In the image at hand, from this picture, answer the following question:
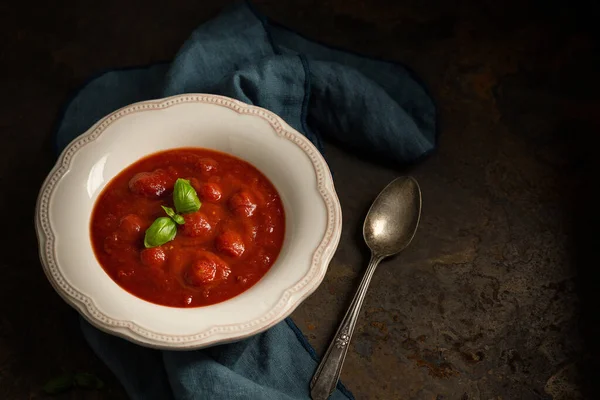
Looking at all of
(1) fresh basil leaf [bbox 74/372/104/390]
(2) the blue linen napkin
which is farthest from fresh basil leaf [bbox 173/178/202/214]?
(1) fresh basil leaf [bbox 74/372/104/390]

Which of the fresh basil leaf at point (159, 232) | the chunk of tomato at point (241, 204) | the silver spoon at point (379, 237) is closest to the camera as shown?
the fresh basil leaf at point (159, 232)

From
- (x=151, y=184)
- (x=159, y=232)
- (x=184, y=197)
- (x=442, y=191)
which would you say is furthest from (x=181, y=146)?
(x=442, y=191)

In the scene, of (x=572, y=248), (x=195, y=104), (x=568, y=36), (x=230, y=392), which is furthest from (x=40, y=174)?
(x=568, y=36)

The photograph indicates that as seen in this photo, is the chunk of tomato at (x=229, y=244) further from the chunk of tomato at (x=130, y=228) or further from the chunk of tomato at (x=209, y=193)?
the chunk of tomato at (x=130, y=228)

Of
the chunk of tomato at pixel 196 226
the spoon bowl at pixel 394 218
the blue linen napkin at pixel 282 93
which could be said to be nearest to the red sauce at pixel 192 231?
the chunk of tomato at pixel 196 226

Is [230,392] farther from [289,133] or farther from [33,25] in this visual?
[33,25]

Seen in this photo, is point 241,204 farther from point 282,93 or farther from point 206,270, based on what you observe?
point 282,93
